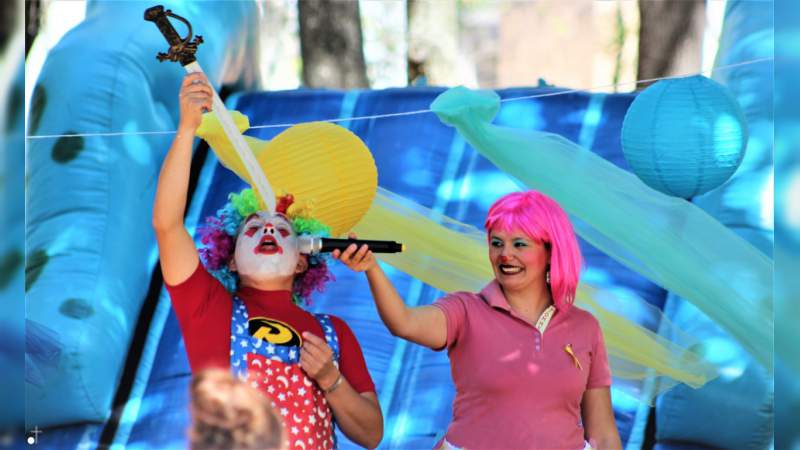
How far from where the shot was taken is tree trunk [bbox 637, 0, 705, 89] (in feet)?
17.3

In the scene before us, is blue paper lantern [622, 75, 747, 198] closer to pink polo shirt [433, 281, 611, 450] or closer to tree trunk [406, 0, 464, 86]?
pink polo shirt [433, 281, 611, 450]

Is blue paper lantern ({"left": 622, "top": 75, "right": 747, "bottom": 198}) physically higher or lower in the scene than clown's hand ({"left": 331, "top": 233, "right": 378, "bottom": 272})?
higher

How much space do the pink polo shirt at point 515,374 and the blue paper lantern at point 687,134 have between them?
73 centimetres

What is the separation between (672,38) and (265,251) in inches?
113

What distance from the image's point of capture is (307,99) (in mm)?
4523

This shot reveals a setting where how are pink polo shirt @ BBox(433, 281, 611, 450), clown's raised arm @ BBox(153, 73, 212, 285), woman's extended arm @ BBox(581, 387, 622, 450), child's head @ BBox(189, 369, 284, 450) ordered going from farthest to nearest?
woman's extended arm @ BBox(581, 387, 622, 450) < pink polo shirt @ BBox(433, 281, 611, 450) < clown's raised arm @ BBox(153, 73, 212, 285) < child's head @ BBox(189, 369, 284, 450)

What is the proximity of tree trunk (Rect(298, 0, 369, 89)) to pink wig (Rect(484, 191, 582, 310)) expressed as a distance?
2473 millimetres

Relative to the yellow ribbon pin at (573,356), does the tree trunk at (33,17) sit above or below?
above

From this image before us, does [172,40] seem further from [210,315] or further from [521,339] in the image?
[521,339]

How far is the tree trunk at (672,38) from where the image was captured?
5.27 m

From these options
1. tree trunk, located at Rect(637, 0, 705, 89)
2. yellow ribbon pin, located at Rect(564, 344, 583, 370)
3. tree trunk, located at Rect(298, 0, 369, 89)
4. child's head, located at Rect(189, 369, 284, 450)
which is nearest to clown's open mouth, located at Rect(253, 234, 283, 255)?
yellow ribbon pin, located at Rect(564, 344, 583, 370)

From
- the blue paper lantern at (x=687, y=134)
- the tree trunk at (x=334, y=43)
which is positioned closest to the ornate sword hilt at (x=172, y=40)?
the blue paper lantern at (x=687, y=134)

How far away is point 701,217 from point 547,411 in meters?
1.11

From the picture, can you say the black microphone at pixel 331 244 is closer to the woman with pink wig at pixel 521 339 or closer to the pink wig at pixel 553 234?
the woman with pink wig at pixel 521 339
